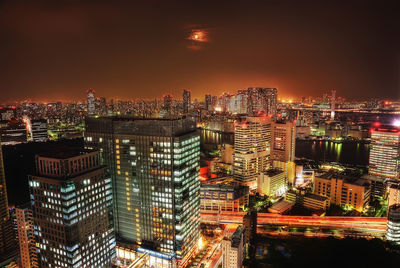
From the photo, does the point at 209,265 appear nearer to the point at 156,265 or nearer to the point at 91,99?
the point at 156,265

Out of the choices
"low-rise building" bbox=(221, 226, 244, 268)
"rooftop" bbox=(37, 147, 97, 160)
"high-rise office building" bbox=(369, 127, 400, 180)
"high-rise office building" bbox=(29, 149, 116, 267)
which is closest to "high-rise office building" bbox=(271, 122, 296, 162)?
"high-rise office building" bbox=(369, 127, 400, 180)

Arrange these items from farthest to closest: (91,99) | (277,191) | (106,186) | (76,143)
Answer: (91,99) → (76,143) → (277,191) → (106,186)

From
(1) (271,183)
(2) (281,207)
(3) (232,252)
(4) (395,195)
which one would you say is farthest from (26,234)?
(4) (395,195)

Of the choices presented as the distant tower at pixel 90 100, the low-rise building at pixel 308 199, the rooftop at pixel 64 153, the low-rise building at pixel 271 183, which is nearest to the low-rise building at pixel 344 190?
the low-rise building at pixel 308 199

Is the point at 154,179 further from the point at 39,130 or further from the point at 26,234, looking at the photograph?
the point at 39,130

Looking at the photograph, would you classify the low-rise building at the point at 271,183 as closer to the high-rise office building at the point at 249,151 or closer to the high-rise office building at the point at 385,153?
the high-rise office building at the point at 249,151

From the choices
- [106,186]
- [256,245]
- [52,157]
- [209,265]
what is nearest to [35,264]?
[106,186]
